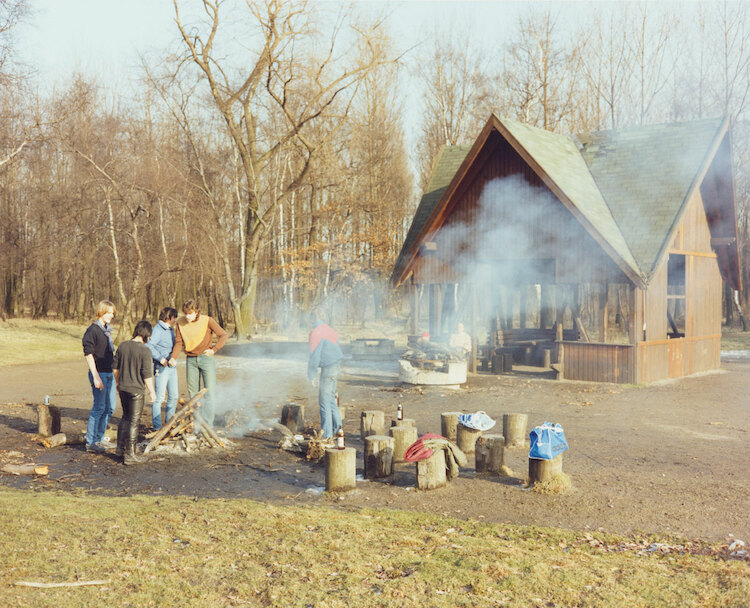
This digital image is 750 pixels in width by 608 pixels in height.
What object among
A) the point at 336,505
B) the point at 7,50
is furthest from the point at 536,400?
the point at 7,50

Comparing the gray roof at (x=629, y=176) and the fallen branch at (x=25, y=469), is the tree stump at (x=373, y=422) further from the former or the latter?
the gray roof at (x=629, y=176)

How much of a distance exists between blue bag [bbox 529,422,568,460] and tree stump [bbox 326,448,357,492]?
2142mm

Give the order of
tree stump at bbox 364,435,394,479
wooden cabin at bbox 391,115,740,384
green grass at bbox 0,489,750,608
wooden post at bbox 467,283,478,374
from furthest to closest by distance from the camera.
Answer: wooden post at bbox 467,283,478,374
wooden cabin at bbox 391,115,740,384
tree stump at bbox 364,435,394,479
green grass at bbox 0,489,750,608

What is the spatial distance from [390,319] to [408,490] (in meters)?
39.1

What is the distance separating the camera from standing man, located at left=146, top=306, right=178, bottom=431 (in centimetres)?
1130

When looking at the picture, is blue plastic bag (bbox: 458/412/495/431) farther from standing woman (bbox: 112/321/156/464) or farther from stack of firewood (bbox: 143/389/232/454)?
standing woman (bbox: 112/321/156/464)

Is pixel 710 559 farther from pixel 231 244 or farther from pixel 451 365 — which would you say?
pixel 231 244

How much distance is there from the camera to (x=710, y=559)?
20.1 feet

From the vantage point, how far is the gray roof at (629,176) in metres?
18.6

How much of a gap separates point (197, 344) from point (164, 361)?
0.66 metres

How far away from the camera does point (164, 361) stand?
11.3 metres

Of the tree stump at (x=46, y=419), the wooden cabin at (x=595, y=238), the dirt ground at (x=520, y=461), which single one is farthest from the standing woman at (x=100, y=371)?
the wooden cabin at (x=595, y=238)

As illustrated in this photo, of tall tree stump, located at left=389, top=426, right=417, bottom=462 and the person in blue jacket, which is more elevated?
the person in blue jacket

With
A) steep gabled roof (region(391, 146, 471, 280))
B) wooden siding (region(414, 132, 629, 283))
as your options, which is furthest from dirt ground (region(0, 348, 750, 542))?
steep gabled roof (region(391, 146, 471, 280))
